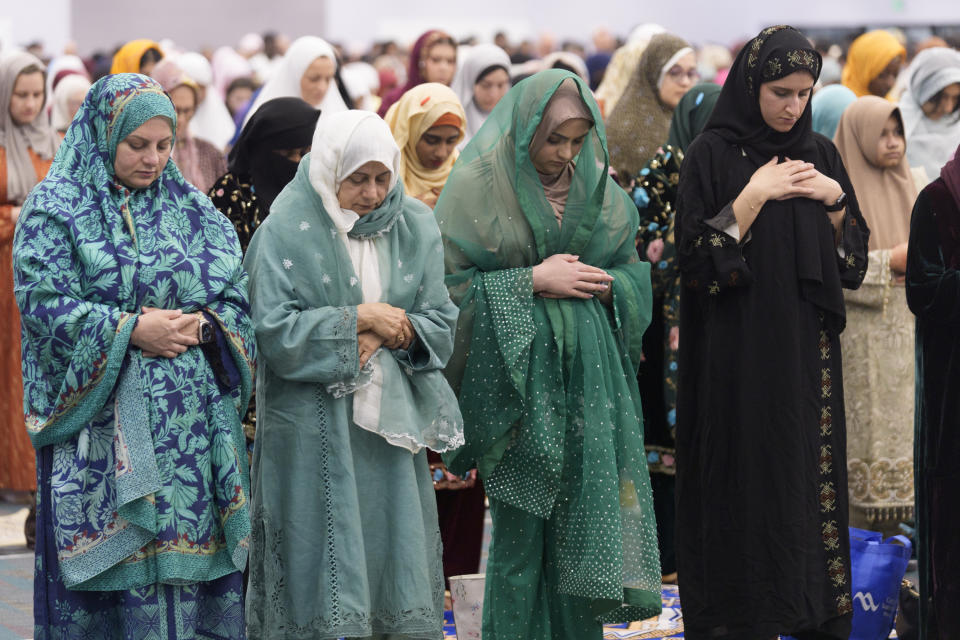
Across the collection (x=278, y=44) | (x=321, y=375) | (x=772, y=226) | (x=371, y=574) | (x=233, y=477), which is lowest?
(x=371, y=574)

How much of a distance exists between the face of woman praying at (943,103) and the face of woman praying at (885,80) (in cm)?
116

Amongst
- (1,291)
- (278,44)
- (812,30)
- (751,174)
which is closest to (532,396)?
(751,174)

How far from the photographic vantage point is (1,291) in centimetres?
686

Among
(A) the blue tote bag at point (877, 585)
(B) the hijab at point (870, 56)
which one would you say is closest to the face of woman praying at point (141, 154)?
(A) the blue tote bag at point (877, 585)

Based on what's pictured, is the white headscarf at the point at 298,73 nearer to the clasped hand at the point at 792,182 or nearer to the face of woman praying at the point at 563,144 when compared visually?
the face of woman praying at the point at 563,144

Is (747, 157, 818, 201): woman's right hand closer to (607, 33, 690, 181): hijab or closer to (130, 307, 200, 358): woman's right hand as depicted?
(130, 307, 200, 358): woman's right hand

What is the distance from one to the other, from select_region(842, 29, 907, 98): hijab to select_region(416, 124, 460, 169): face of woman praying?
340 cm

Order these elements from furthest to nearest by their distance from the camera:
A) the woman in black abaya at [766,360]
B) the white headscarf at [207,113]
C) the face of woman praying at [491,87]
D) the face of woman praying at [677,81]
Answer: the white headscarf at [207,113] → the face of woman praying at [491,87] → the face of woman praying at [677,81] → the woman in black abaya at [766,360]

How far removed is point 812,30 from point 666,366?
17.5 metres

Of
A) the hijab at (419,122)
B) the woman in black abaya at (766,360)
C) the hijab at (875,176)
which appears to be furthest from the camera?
the hijab at (875,176)

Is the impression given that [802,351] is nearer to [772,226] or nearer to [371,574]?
[772,226]

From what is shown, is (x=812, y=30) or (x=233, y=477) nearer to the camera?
(x=233, y=477)

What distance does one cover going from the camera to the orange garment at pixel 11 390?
6848 mm

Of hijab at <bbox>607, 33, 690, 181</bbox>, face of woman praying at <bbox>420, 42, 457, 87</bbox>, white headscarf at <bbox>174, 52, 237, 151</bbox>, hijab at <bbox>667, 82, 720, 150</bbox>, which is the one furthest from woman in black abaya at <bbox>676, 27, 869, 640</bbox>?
white headscarf at <bbox>174, 52, 237, 151</bbox>
